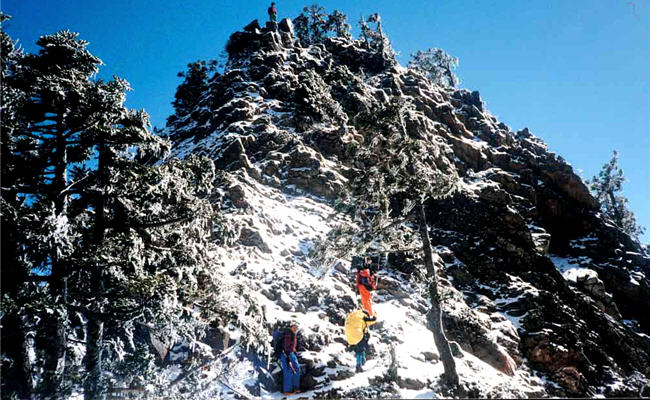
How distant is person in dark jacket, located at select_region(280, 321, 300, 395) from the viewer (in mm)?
11383

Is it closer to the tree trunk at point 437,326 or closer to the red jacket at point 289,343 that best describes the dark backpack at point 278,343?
the red jacket at point 289,343

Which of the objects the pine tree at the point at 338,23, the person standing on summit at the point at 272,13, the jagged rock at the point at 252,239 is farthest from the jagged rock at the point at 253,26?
the jagged rock at the point at 252,239

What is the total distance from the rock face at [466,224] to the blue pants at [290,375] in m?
0.74

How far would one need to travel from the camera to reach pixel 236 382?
11.1m

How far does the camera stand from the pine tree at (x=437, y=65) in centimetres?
6323

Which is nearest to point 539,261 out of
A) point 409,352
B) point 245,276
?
point 409,352

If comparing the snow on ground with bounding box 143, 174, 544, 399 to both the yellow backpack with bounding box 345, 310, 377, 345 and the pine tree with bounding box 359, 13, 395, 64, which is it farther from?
the pine tree with bounding box 359, 13, 395, 64

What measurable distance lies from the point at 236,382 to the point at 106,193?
7110 mm

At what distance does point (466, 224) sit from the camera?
28.4 m

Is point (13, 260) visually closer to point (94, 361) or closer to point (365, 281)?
point (94, 361)

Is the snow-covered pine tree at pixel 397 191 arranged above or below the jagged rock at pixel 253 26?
below

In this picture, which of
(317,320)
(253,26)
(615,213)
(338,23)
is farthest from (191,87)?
(615,213)

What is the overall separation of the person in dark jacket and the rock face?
2.57 feet

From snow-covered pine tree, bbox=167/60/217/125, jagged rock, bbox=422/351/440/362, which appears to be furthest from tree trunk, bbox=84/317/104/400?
snow-covered pine tree, bbox=167/60/217/125
